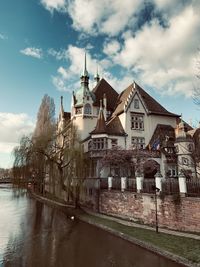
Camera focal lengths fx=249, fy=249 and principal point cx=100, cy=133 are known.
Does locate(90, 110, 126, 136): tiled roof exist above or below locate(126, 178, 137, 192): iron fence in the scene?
above

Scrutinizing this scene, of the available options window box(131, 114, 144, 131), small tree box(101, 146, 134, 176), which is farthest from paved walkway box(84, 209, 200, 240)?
window box(131, 114, 144, 131)

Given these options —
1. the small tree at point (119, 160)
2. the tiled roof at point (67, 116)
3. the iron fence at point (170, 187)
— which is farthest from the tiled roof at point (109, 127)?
the tiled roof at point (67, 116)

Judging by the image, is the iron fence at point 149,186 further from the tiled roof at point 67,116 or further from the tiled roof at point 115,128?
the tiled roof at point 67,116

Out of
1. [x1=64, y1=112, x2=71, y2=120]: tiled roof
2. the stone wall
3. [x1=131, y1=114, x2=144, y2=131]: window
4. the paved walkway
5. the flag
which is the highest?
[x1=64, y1=112, x2=71, y2=120]: tiled roof

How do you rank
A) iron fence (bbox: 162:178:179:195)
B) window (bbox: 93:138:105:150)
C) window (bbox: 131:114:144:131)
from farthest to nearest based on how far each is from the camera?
window (bbox: 131:114:144:131), window (bbox: 93:138:105:150), iron fence (bbox: 162:178:179:195)

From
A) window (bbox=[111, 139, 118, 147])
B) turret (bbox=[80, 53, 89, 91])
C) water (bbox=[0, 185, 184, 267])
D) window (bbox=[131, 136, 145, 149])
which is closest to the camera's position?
water (bbox=[0, 185, 184, 267])

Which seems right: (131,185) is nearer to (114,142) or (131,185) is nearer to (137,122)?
(114,142)

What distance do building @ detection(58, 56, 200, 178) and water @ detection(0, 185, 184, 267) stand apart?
9.59 metres

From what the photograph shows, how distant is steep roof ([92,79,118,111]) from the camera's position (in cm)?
3950

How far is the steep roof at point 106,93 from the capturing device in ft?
130

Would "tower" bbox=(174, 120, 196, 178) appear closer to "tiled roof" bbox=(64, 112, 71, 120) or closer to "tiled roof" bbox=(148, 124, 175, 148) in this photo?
"tiled roof" bbox=(148, 124, 175, 148)

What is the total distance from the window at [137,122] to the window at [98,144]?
17.1 ft

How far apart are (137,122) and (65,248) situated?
74.4 ft

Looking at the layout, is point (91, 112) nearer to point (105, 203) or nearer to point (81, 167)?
point (81, 167)
